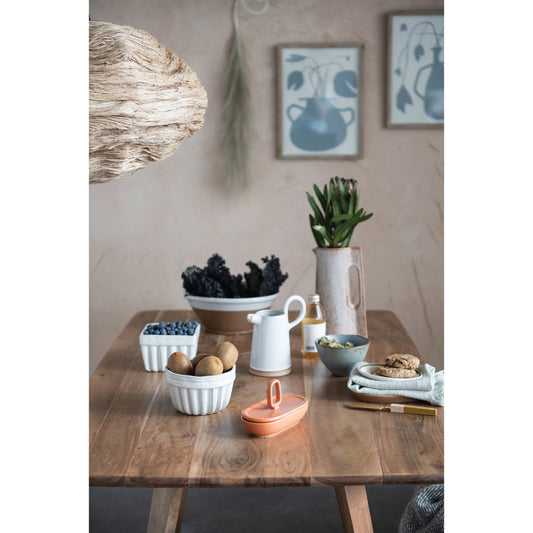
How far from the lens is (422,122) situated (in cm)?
291

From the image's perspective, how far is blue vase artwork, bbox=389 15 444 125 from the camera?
2.85 meters

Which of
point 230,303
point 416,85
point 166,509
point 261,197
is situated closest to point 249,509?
point 166,509

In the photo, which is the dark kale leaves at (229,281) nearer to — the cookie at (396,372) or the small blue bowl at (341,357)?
the small blue bowl at (341,357)

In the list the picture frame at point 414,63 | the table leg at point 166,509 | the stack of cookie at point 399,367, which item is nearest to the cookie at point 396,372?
the stack of cookie at point 399,367

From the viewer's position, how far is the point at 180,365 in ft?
3.93

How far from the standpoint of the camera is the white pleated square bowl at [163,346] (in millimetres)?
1487

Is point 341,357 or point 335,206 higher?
point 335,206

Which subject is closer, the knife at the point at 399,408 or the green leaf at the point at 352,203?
the knife at the point at 399,408

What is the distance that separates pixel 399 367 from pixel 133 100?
803 millimetres

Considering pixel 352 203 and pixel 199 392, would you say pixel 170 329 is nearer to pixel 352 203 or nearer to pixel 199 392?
pixel 199 392

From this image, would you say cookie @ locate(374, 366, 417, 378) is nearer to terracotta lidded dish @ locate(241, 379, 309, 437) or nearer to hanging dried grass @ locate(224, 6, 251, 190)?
terracotta lidded dish @ locate(241, 379, 309, 437)

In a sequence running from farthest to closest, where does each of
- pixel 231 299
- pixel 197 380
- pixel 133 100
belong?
1. pixel 231 299
2. pixel 197 380
3. pixel 133 100

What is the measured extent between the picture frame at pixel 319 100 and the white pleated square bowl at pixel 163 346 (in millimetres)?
1619
